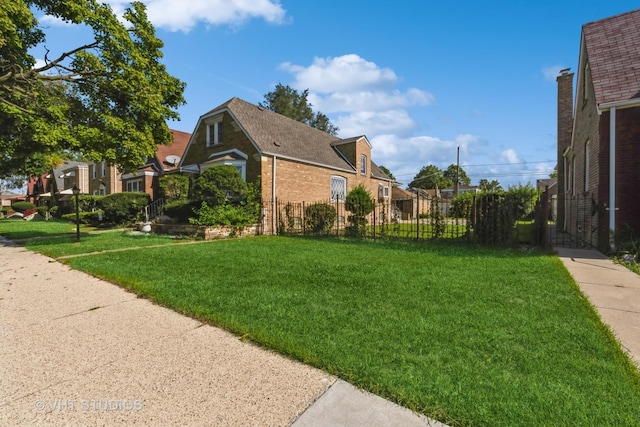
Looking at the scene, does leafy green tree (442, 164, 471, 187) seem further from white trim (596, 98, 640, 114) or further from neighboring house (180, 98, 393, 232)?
white trim (596, 98, 640, 114)

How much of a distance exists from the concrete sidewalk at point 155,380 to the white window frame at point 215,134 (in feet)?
47.6

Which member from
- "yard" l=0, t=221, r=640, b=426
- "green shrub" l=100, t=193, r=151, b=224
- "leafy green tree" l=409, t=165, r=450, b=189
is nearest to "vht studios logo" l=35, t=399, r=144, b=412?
"yard" l=0, t=221, r=640, b=426

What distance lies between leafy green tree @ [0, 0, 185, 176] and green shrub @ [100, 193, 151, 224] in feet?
21.0

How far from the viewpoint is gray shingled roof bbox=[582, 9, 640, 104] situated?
28.2ft

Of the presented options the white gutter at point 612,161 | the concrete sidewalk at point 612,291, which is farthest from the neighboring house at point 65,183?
the white gutter at point 612,161

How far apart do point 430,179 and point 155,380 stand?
7379 cm

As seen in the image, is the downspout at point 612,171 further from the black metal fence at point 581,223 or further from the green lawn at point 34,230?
the green lawn at point 34,230

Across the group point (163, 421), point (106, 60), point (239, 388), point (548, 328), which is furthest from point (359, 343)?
point (106, 60)

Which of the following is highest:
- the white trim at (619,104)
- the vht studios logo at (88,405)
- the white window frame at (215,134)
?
the white window frame at (215,134)

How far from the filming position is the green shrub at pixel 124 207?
18547mm

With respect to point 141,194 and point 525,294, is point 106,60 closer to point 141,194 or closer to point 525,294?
point 141,194

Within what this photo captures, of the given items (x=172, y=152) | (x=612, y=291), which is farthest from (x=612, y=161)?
(x=172, y=152)

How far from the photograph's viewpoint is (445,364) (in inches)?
105

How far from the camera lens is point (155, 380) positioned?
2580mm
